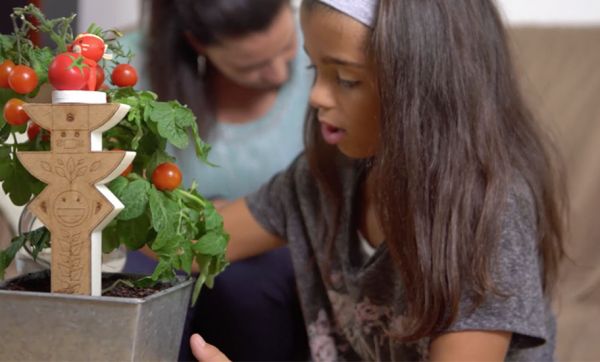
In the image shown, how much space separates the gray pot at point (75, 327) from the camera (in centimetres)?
63

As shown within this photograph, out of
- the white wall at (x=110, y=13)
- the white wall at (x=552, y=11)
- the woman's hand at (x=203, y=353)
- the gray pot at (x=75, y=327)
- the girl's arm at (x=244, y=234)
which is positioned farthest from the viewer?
the white wall at (x=110, y=13)

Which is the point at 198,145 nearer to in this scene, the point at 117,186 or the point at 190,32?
the point at 117,186

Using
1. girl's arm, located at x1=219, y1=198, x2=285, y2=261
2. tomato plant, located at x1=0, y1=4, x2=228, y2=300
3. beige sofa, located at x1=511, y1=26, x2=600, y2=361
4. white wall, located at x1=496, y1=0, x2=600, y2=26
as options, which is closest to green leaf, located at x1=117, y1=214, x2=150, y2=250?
tomato plant, located at x1=0, y1=4, x2=228, y2=300

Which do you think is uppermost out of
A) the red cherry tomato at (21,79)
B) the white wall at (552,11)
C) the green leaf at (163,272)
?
the white wall at (552,11)

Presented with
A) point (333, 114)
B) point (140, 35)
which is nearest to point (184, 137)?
point (333, 114)

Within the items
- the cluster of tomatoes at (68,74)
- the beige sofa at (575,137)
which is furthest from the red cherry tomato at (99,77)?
the beige sofa at (575,137)

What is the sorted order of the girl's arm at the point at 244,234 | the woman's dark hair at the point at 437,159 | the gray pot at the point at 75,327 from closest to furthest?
the gray pot at the point at 75,327 < the woman's dark hair at the point at 437,159 < the girl's arm at the point at 244,234

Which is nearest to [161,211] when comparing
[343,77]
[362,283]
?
[343,77]

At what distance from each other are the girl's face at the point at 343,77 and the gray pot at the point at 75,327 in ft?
1.28

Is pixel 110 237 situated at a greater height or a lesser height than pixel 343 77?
lesser

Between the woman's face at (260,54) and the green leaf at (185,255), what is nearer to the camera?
the green leaf at (185,255)

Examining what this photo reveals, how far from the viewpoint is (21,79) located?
659 mm

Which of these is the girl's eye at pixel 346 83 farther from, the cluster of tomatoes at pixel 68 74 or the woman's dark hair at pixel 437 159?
the cluster of tomatoes at pixel 68 74

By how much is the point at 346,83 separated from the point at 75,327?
0.45 metres
